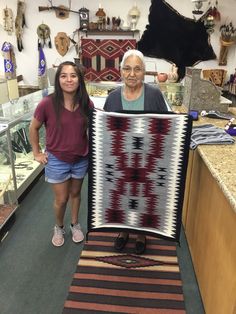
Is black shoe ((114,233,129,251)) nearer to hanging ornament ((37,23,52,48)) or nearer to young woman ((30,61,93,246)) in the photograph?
young woman ((30,61,93,246))

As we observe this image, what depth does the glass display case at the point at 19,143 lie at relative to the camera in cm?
255

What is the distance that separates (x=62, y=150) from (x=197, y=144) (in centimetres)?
94

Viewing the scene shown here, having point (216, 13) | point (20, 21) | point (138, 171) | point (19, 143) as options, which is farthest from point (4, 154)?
point (216, 13)

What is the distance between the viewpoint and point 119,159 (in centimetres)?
177

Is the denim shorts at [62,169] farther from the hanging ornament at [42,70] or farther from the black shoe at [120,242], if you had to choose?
the hanging ornament at [42,70]

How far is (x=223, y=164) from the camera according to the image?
5.23ft

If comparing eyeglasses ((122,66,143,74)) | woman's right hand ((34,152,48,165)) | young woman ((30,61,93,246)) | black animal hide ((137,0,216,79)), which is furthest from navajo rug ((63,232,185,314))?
black animal hide ((137,0,216,79))

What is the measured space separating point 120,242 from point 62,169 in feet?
2.49

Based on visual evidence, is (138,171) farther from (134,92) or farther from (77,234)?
(77,234)

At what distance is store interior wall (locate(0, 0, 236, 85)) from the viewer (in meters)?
5.25

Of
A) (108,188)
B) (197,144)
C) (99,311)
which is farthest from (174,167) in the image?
(99,311)

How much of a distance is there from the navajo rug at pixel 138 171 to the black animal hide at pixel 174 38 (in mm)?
3920

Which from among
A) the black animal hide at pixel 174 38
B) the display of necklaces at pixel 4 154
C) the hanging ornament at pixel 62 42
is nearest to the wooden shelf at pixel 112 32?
the black animal hide at pixel 174 38

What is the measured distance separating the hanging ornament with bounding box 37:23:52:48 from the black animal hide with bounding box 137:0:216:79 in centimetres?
178
